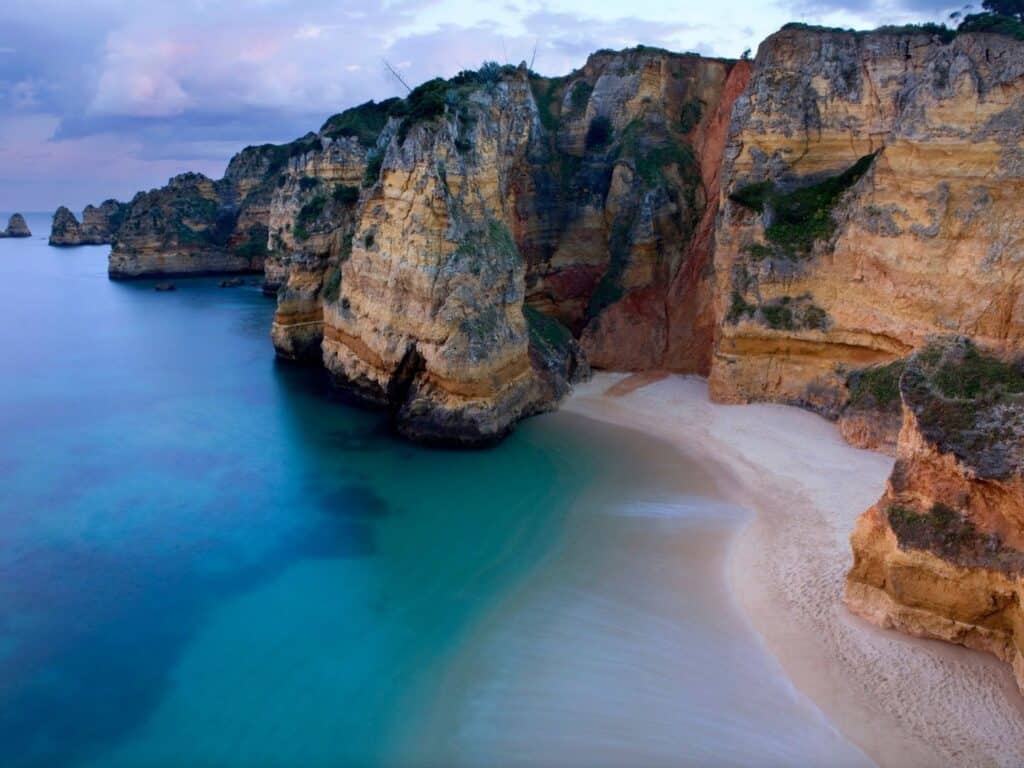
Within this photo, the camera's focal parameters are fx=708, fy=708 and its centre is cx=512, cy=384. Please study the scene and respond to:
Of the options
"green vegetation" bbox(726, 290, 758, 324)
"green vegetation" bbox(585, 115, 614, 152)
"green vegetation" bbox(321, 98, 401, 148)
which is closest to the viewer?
"green vegetation" bbox(726, 290, 758, 324)

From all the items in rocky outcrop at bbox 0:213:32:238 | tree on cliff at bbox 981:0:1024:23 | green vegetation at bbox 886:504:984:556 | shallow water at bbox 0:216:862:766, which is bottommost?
shallow water at bbox 0:216:862:766

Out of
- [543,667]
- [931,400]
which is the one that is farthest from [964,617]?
[543,667]

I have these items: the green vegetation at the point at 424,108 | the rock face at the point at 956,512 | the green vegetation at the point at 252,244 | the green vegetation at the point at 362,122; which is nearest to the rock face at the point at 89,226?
the green vegetation at the point at 252,244

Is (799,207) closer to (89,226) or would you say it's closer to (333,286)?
(333,286)

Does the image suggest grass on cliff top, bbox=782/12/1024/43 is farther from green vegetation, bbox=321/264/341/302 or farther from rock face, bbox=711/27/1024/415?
green vegetation, bbox=321/264/341/302

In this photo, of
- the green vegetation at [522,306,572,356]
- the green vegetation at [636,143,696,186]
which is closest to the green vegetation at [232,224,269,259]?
the green vegetation at [522,306,572,356]

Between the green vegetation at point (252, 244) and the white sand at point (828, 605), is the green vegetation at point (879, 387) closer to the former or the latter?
the white sand at point (828, 605)

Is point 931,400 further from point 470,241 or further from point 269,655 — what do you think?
point 470,241
